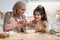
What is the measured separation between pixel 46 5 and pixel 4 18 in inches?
15.7

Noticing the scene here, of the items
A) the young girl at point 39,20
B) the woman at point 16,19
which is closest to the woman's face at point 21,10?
the woman at point 16,19

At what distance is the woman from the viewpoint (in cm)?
137

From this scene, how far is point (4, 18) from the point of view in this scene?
1.36 meters

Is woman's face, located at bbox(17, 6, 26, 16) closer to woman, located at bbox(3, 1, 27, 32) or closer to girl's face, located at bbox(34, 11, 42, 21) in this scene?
woman, located at bbox(3, 1, 27, 32)

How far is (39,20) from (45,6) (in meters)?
0.14

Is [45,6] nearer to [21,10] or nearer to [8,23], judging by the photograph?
[21,10]

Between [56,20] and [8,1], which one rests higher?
[8,1]

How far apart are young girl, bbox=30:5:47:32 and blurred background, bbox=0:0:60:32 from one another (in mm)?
33

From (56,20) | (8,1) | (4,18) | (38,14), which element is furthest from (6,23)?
(56,20)

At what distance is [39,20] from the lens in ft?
4.62

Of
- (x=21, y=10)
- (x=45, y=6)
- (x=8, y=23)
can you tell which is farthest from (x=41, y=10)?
(x=8, y=23)

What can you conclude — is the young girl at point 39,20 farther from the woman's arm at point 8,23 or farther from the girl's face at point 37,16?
the woman's arm at point 8,23

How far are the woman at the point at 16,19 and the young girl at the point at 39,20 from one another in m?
0.09

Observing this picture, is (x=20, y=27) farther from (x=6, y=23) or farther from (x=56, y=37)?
(x=56, y=37)
